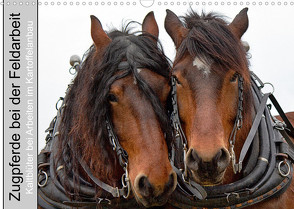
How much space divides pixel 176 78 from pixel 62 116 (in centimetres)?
146

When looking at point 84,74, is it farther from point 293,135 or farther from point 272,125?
point 293,135

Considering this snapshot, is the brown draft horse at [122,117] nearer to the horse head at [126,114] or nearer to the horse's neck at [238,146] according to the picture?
the horse head at [126,114]

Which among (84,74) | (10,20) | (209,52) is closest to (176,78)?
(209,52)

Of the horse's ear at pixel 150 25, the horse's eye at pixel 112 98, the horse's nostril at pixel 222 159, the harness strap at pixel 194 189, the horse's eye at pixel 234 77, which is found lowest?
the harness strap at pixel 194 189

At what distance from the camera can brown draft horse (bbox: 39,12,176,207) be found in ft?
11.7

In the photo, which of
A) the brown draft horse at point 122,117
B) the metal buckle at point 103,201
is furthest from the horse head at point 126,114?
the metal buckle at point 103,201

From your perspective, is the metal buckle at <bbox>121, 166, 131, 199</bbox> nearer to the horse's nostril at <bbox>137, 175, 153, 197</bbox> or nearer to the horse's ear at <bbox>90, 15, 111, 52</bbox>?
the horse's nostril at <bbox>137, 175, 153, 197</bbox>

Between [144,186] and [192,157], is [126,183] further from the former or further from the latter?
[192,157]

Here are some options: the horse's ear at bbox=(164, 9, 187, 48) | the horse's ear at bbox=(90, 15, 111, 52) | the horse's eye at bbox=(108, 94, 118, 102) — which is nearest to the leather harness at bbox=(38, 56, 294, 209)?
the horse's eye at bbox=(108, 94, 118, 102)

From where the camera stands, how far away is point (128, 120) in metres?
3.72

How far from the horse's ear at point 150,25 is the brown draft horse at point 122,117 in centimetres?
23

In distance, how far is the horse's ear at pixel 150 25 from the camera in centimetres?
470

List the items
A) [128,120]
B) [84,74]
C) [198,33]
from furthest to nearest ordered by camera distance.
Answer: [84,74]
[198,33]
[128,120]

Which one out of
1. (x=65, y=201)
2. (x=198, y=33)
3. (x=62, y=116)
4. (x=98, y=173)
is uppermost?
(x=198, y=33)
